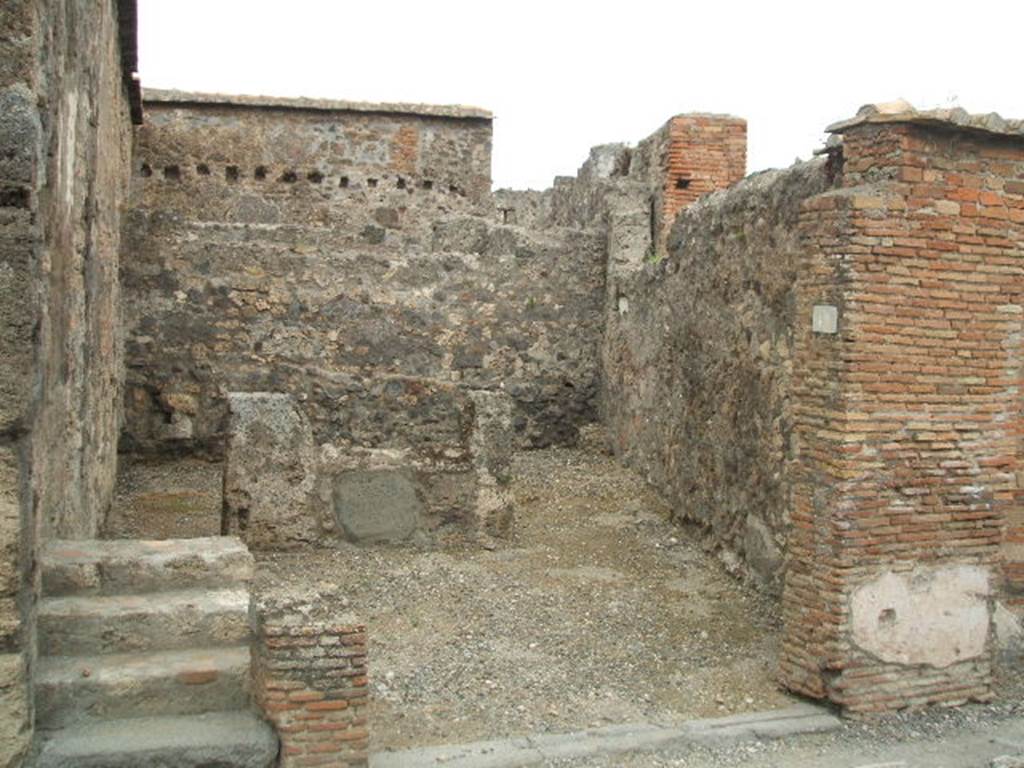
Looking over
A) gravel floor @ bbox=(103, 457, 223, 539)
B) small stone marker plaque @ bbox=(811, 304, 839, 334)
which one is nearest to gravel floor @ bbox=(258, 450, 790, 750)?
gravel floor @ bbox=(103, 457, 223, 539)

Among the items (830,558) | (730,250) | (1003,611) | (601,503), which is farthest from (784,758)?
(601,503)

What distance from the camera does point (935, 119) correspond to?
531 centimetres

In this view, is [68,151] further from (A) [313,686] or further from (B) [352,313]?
(B) [352,313]

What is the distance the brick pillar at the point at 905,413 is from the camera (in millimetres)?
5414

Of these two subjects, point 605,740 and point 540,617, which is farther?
point 540,617

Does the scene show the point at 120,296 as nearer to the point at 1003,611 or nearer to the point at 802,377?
the point at 802,377

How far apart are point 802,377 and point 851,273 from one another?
60 centimetres

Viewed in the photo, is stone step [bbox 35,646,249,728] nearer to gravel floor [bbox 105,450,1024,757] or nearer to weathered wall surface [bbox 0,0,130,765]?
weathered wall surface [bbox 0,0,130,765]

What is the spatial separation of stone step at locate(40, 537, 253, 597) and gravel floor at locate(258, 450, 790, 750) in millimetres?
541

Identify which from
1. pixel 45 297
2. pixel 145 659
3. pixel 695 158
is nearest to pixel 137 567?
pixel 145 659

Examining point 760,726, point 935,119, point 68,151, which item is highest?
point 935,119

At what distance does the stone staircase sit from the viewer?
4344 mm

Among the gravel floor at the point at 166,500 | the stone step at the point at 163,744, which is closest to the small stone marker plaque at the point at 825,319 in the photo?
the stone step at the point at 163,744

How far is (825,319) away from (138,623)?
11.5ft
